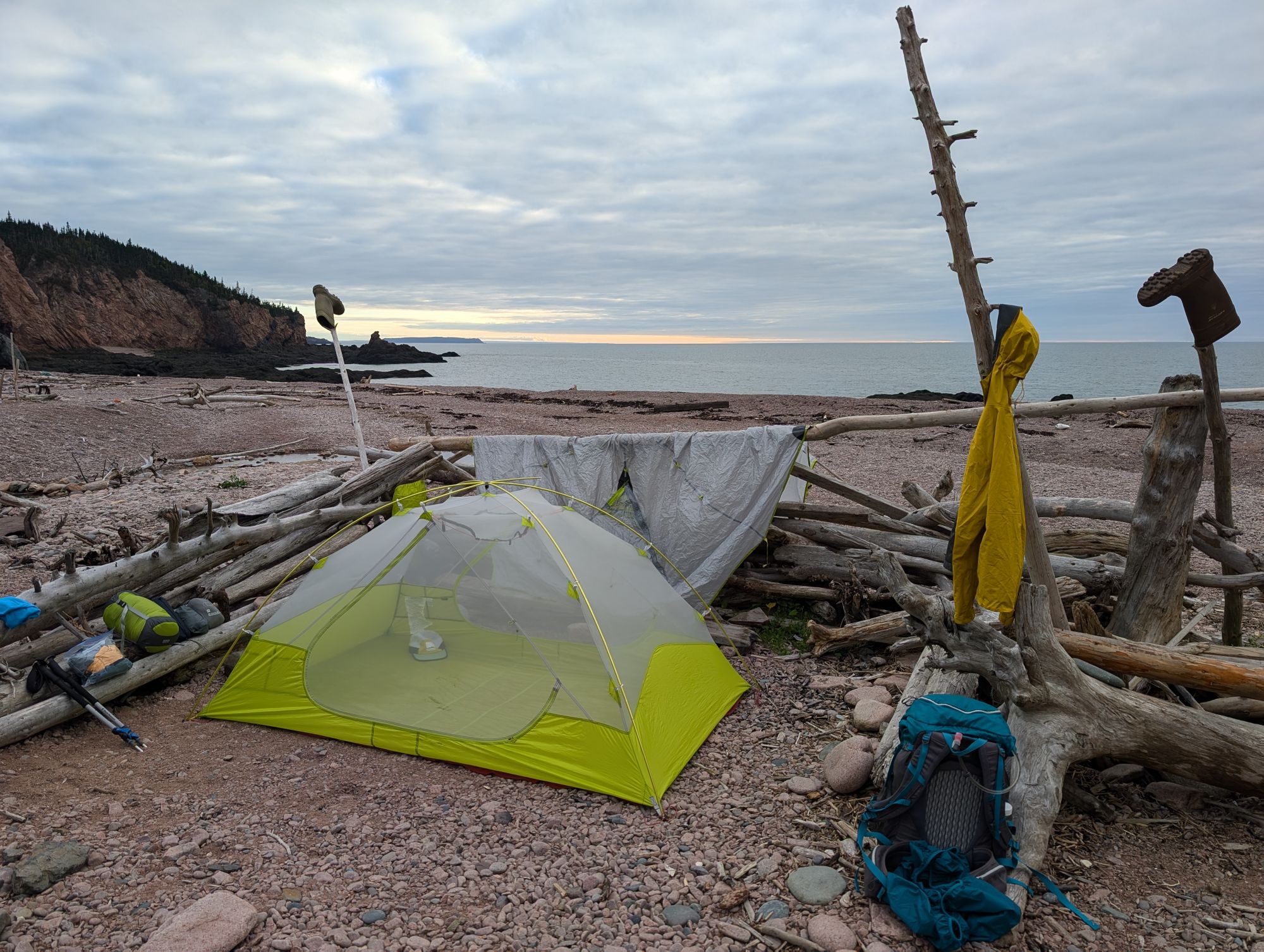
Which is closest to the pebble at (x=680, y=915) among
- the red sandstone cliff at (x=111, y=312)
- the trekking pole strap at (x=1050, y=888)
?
the trekking pole strap at (x=1050, y=888)

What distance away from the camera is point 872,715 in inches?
210

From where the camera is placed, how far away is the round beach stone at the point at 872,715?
5270 millimetres

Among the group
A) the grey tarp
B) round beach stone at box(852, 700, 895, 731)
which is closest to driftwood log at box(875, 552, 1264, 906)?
round beach stone at box(852, 700, 895, 731)

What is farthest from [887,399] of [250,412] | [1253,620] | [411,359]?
[411,359]

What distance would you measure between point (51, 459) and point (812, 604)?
15.1 m

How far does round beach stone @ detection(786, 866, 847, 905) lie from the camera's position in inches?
148

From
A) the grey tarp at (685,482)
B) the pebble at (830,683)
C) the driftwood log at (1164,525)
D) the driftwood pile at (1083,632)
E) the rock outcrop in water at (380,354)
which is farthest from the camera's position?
the rock outcrop in water at (380,354)

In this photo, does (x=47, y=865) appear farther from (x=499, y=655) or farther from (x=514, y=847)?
(x=499, y=655)

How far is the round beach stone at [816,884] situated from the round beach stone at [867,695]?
189cm

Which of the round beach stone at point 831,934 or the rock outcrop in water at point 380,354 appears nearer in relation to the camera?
the round beach stone at point 831,934

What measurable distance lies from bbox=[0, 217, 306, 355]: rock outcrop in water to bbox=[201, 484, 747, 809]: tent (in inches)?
2604

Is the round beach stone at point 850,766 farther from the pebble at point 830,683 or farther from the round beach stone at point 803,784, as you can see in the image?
the pebble at point 830,683

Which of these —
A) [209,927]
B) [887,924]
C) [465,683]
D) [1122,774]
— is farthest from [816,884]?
[465,683]

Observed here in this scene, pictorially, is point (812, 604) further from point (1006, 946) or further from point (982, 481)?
point (1006, 946)
